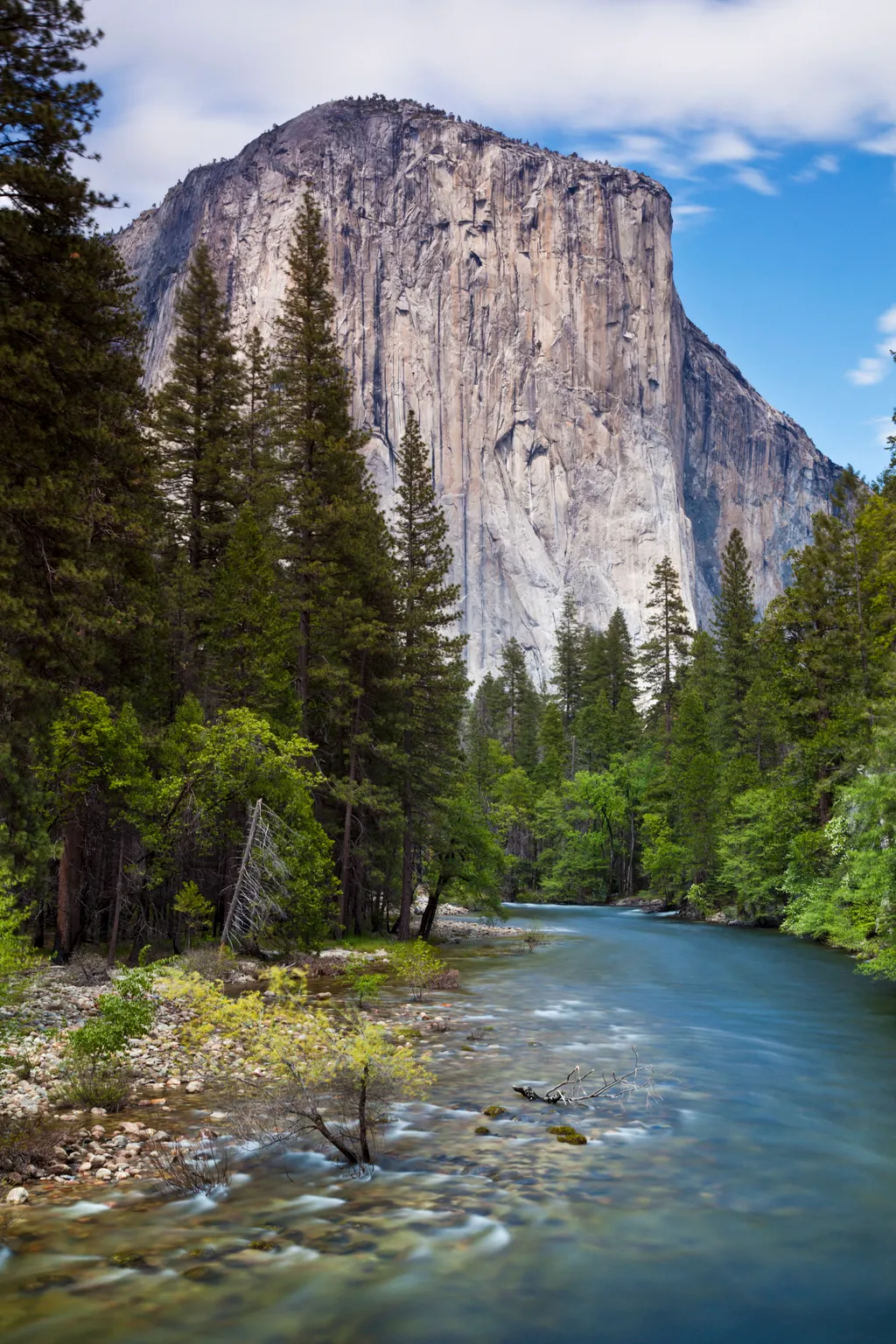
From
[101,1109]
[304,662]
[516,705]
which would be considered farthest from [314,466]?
[516,705]

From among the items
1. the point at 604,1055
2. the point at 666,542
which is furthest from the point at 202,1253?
the point at 666,542

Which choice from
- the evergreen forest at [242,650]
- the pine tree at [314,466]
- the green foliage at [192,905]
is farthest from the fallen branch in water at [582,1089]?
the pine tree at [314,466]

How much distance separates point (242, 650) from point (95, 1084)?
14552 millimetres

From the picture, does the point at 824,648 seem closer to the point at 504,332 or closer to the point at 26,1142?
the point at 26,1142

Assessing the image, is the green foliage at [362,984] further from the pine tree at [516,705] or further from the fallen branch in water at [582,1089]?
the pine tree at [516,705]

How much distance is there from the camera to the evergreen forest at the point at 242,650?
464 inches

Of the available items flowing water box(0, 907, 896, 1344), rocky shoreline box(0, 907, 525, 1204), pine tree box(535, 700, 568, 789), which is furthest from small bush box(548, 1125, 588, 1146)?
pine tree box(535, 700, 568, 789)

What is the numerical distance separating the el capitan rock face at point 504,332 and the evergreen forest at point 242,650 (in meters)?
76.6

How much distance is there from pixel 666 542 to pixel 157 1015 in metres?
112

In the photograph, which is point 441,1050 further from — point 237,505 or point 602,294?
point 602,294

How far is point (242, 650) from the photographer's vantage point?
77.8 ft

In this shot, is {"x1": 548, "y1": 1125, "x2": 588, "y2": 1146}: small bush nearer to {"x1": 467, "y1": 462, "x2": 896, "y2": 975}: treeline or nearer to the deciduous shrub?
the deciduous shrub

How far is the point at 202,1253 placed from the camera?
272 inches

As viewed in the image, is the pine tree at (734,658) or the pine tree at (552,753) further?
the pine tree at (552,753)
